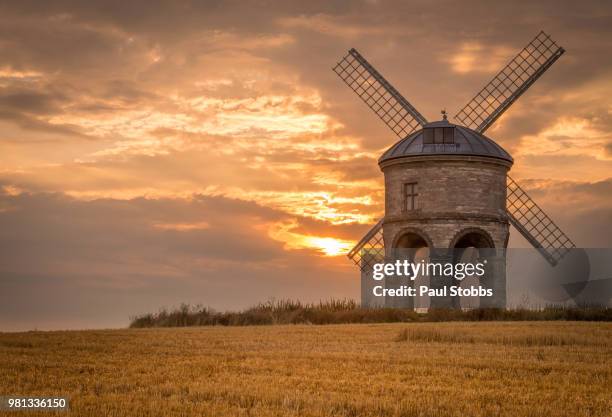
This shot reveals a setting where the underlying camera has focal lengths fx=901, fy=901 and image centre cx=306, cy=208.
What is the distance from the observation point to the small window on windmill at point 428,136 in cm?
3803

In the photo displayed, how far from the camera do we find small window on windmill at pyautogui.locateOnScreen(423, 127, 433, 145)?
3803 centimetres

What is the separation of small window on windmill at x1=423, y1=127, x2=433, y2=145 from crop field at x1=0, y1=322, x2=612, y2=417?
54.3 ft

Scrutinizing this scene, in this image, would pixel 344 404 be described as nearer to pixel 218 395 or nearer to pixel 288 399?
pixel 288 399

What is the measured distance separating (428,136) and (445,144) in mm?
856

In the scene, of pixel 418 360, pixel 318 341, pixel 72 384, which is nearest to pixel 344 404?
pixel 72 384

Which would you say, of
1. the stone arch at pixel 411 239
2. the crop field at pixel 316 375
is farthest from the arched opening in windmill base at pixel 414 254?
the crop field at pixel 316 375

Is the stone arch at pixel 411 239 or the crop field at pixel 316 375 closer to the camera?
the crop field at pixel 316 375

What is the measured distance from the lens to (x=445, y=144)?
124 feet

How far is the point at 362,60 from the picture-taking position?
44.2m

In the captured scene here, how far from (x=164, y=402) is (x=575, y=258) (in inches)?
1305

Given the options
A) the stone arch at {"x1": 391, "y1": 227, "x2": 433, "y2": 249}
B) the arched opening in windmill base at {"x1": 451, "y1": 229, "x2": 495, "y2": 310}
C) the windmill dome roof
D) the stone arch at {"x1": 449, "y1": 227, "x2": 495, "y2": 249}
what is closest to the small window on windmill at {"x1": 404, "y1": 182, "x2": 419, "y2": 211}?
the stone arch at {"x1": 391, "y1": 227, "x2": 433, "y2": 249}

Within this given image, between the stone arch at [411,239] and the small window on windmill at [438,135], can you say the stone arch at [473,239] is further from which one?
the small window on windmill at [438,135]

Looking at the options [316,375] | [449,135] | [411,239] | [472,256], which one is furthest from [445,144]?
[316,375]

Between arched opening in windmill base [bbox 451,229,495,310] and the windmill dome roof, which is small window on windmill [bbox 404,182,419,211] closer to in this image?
the windmill dome roof
